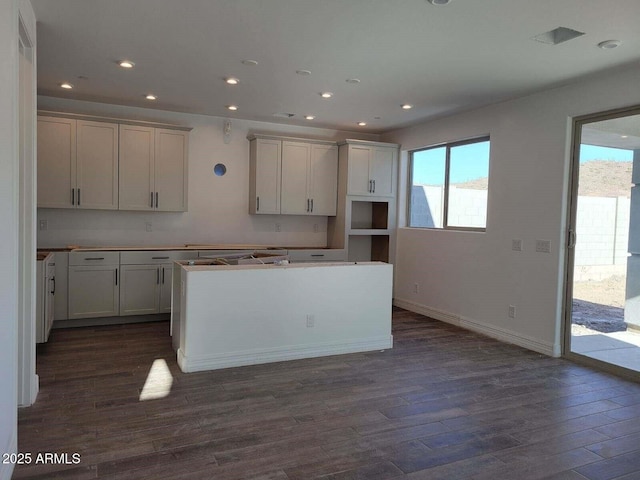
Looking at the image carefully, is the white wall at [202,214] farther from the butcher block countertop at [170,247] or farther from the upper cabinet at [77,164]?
the upper cabinet at [77,164]

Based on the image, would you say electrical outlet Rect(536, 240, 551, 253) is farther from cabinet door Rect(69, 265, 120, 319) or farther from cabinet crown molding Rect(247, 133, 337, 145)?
cabinet door Rect(69, 265, 120, 319)

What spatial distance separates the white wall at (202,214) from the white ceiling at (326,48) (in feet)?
2.85

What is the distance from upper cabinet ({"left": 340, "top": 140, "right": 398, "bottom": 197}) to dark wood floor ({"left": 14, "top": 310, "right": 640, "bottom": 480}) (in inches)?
118

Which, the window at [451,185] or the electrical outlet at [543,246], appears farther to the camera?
the window at [451,185]

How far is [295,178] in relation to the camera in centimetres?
669

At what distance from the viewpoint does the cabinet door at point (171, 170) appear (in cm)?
589

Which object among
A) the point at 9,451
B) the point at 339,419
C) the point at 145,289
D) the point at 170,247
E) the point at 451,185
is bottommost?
the point at 339,419

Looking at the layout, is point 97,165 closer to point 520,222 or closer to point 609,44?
point 520,222

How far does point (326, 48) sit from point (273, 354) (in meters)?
2.66

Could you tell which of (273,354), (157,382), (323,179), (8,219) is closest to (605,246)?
(273,354)

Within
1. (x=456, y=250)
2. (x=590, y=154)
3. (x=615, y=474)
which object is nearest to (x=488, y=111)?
(x=590, y=154)

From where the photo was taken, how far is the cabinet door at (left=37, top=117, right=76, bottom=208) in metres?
5.30

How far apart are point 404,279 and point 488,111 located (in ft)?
8.79

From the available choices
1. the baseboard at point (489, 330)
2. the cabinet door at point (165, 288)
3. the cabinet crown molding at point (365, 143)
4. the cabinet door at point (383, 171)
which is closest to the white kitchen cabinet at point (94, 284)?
the cabinet door at point (165, 288)
